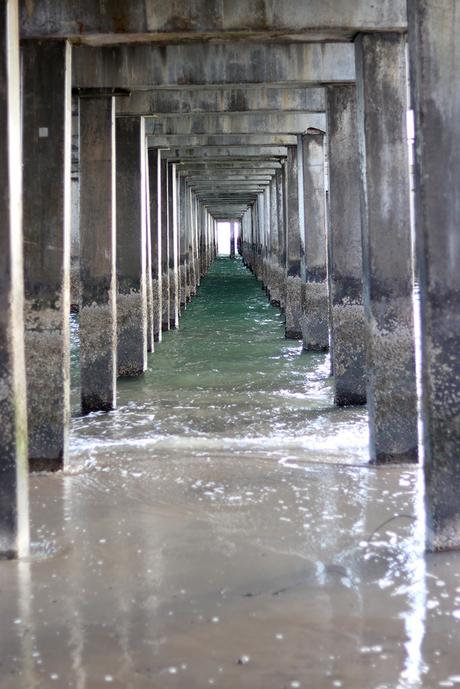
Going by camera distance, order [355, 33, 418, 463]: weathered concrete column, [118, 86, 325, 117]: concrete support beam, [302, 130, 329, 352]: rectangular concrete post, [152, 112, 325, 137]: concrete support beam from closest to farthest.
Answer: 1. [355, 33, 418, 463]: weathered concrete column
2. [118, 86, 325, 117]: concrete support beam
3. [152, 112, 325, 137]: concrete support beam
4. [302, 130, 329, 352]: rectangular concrete post

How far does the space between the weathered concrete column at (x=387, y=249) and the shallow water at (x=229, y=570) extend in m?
0.43

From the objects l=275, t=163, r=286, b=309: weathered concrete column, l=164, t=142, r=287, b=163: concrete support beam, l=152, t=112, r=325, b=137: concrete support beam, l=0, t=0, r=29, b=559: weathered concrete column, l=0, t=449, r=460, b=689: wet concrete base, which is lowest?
l=0, t=449, r=460, b=689: wet concrete base

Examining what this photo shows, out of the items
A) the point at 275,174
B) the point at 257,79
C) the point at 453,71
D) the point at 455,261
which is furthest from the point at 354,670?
the point at 275,174

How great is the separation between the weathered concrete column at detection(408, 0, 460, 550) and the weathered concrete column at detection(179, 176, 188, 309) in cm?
1870

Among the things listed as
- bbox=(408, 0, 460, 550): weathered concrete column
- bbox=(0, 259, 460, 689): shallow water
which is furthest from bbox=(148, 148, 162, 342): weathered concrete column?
bbox=(408, 0, 460, 550): weathered concrete column

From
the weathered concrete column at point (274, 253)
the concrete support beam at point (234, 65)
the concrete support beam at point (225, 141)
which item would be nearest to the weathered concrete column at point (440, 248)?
the concrete support beam at point (234, 65)

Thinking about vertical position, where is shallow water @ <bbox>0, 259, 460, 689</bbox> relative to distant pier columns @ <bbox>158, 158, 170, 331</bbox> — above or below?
below

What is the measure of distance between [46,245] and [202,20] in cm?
236

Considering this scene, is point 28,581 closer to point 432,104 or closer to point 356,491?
point 356,491

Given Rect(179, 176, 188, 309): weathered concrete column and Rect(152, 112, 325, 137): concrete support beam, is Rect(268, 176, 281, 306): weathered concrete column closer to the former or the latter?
Rect(179, 176, 188, 309): weathered concrete column

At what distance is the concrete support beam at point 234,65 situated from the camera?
930cm

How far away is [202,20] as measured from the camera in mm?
7016

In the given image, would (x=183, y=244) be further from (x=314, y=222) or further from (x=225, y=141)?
(x=314, y=222)

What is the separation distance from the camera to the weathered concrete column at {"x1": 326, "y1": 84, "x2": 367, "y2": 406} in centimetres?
967
